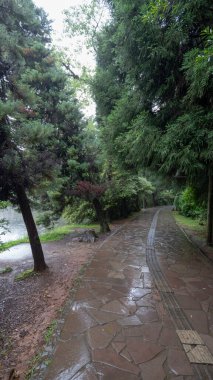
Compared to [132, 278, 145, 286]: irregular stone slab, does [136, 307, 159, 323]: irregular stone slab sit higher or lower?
lower

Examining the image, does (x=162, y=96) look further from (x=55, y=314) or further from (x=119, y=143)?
(x=55, y=314)

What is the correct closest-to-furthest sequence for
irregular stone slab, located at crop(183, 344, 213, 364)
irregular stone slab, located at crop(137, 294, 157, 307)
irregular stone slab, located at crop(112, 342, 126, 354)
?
irregular stone slab, located at crop(183, 344, 213, 364), irregular stone slab, located at crop(112, 342, 126, 354), irregular stone slab, located at crop(137, 294, 157, 307)

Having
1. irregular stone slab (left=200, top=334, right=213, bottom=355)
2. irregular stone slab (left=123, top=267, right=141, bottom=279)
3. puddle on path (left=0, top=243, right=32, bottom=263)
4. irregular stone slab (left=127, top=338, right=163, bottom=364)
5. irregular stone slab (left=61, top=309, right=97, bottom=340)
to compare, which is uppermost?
puddle on path (left=0, top=243, right=32, bottom=263)

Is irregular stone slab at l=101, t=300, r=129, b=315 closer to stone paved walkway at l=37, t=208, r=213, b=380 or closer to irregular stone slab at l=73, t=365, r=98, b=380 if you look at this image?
stone paved walkway at l=37, t=208, r=213, b=380

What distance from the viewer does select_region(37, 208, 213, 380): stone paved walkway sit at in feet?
8.50

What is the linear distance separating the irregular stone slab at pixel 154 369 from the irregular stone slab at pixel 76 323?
1.04m

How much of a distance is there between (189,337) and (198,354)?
0.31m

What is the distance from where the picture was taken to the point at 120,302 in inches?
162

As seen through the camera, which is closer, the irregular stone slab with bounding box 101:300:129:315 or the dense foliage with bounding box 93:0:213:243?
the irregular stone slab with bounding box 101:300:129:315

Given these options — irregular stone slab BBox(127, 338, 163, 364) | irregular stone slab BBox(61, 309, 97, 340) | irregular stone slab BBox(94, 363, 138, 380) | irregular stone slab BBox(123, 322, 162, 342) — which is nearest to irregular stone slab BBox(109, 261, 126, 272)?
irregular stone slab BBox(61, 309, 97, 340)

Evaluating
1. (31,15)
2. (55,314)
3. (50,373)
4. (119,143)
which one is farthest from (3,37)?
(50,373)

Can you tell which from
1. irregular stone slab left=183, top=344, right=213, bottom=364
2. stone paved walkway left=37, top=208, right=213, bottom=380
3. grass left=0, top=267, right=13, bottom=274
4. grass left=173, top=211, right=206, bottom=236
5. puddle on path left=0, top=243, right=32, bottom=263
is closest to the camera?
stone paved walkway left=37, top=208, right=213, bottom=380

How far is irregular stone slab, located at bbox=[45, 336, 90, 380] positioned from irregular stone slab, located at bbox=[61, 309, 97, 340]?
161 millimetres

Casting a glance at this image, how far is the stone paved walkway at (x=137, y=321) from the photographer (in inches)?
102
